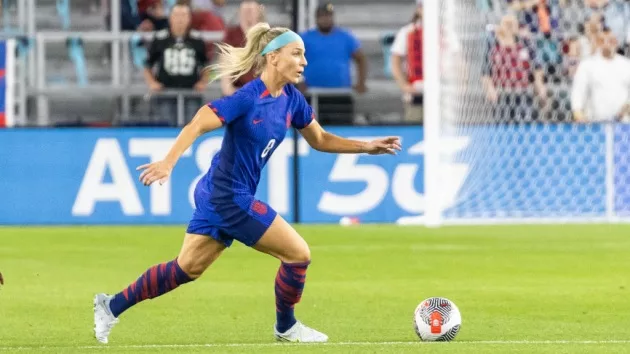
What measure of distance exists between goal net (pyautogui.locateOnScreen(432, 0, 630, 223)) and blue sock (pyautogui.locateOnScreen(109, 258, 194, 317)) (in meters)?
9.22

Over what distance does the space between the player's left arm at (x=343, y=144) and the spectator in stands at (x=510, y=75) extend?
29.7 ft

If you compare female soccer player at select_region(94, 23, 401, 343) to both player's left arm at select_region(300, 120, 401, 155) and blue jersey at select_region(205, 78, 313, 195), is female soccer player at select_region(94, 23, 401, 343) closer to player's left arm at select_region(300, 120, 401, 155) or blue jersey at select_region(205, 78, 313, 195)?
blue jersey at select_region(205, 78, 313, 195)

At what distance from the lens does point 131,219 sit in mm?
18734

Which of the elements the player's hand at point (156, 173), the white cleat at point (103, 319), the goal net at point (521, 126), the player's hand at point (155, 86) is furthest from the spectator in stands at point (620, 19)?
the player's hand at point (156, 173)

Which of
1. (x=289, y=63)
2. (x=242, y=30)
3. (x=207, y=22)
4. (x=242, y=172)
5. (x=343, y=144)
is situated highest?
(x=207, y=22)

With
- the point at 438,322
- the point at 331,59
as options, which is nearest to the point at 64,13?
the point at 331,59

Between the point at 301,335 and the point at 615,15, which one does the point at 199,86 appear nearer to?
the point at 615,15

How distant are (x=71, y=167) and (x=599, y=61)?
6573 mm

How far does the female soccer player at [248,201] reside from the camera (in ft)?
27.2

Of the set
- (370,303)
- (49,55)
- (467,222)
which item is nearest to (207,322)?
(370,303)

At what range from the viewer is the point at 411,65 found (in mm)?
19500

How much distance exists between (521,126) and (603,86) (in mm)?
1149

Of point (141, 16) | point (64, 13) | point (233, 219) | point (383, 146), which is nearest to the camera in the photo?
point (233, 219)

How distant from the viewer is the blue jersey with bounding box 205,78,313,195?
827 centimetres
